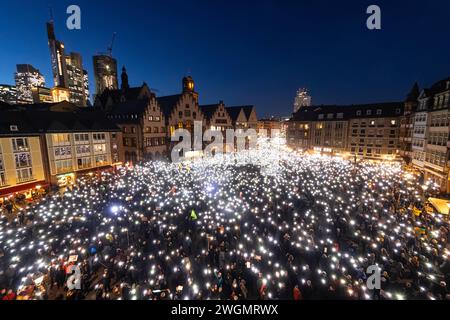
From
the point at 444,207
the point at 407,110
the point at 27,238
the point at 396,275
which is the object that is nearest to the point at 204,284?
the point at 396,275

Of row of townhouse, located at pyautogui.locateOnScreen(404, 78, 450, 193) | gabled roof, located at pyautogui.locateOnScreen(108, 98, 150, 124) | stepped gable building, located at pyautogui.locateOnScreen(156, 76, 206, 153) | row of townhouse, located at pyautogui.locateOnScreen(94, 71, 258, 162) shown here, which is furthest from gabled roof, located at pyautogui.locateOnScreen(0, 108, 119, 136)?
row of townhouse, located at pyautogui.locateOnScreen(404, 78, 450, 193)

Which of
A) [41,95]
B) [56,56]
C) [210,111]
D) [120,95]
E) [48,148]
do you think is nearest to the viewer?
[48,148]

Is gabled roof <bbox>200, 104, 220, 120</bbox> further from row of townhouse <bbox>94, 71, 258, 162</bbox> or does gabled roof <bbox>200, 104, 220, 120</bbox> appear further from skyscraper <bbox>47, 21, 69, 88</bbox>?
skyscraper <bbox>47, 21, 69, 88</bbox>

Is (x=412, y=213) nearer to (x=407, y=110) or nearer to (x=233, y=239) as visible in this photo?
(x=233, y=239)

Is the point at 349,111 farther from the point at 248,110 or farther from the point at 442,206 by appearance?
the point at 442,206

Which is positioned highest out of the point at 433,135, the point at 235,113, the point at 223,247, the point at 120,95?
the point at 120,95

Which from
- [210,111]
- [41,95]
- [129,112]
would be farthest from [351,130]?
[41,95]
